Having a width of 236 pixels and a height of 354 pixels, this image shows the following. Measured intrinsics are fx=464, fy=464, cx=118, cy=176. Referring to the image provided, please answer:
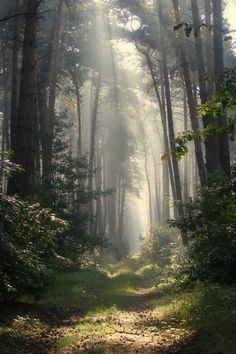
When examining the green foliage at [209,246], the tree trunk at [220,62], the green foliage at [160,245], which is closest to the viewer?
the green foliage at [209,246]

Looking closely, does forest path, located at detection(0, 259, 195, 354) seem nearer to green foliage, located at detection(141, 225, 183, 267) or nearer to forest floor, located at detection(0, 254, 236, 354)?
forest floor, located at detection(0, 254, 236, 354)

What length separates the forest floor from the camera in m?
7.57

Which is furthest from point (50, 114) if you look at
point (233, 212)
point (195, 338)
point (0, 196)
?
point (233, 212)

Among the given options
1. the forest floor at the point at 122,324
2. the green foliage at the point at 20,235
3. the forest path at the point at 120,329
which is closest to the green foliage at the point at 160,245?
the forest path at the point at 120,329

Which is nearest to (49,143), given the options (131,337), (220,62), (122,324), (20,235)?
(220,62)

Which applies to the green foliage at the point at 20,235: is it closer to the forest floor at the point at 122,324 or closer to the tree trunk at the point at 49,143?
the forest floor at the point at 122,324

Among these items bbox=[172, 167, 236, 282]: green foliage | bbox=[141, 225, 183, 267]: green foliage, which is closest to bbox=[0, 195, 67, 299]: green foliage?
bbox=[172, 167, 236, 282]: green foliage

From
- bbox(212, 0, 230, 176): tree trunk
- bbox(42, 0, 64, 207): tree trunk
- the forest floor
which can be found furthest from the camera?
bbox(42, 0, 64, 207): tree trunk

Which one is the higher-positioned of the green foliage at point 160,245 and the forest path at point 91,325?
the green foliage at point 160,245

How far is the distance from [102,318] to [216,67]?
8.84 meters

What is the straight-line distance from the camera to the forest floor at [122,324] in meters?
7.57

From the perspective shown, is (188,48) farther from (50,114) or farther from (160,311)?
(160,311)

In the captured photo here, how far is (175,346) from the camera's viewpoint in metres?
7.74

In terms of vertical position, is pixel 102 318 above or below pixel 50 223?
below
